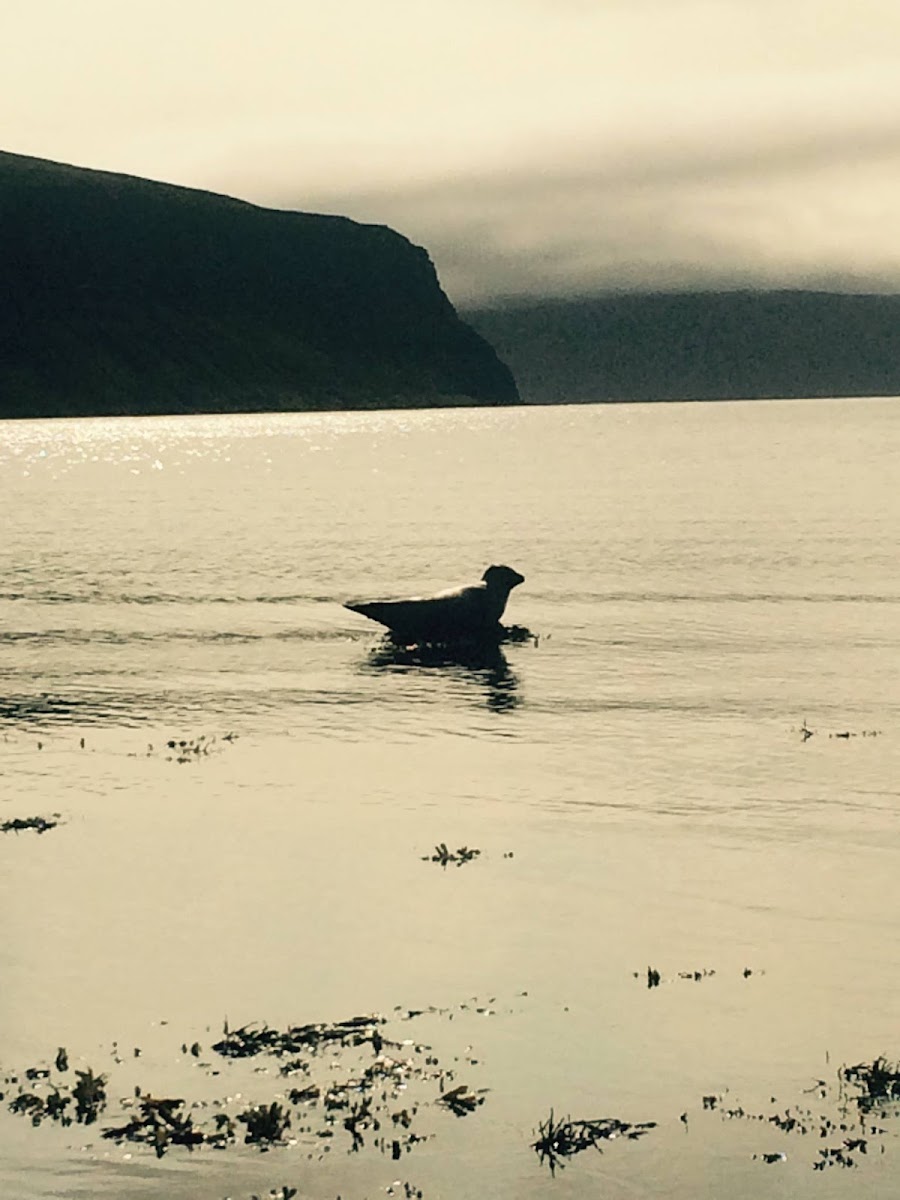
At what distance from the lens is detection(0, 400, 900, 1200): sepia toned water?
12.6 m

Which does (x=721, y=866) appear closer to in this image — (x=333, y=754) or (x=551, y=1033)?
(x=551, y=1033)

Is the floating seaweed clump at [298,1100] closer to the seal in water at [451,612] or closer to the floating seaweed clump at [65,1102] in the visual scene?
the floating seaweed clump at [65,1102]

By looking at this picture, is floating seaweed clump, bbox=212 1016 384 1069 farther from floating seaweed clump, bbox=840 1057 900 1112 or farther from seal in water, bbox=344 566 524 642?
seal in water, bbox=344 566 524 642

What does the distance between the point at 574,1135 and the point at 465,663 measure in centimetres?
2603

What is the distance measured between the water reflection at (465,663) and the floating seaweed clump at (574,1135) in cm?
1943

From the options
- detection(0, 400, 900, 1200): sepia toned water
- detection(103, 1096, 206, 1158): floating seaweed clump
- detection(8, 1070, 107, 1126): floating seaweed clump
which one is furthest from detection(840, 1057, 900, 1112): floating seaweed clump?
detection(8, 1070, 107, 1126): floating seaweed clump

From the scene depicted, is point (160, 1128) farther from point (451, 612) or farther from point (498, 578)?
point (498, 578)

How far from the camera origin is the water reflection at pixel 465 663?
34.1 m

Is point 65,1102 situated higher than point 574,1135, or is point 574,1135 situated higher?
point 574,1135

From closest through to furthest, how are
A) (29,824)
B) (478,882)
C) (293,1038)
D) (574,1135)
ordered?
(574,1135) < (293,1038) < (478,882) < (29,824)

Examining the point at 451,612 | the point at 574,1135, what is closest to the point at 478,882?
the point at 574,1135

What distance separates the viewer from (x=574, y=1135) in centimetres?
1257

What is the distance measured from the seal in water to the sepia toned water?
1.04 m

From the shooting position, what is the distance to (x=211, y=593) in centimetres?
5700
